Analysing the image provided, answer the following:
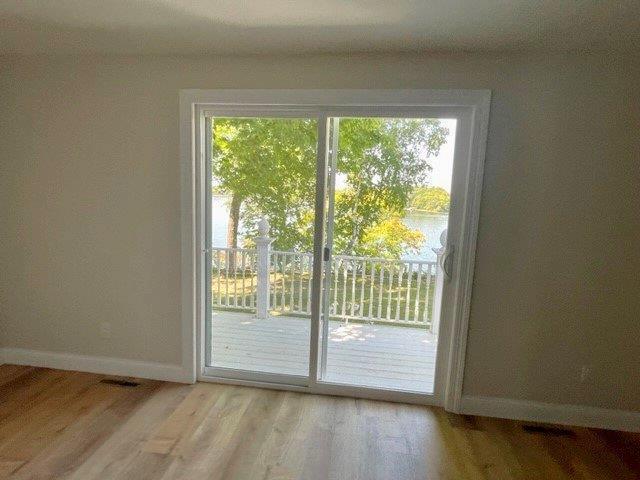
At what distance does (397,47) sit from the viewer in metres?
2.15

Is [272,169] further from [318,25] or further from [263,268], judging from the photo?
[318,25]

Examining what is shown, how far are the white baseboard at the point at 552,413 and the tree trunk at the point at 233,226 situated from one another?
6.16ft

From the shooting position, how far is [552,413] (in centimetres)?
243

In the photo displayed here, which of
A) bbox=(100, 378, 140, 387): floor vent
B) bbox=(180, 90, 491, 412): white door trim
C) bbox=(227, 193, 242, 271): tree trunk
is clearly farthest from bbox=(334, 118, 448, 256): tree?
bbox=(100, 378, 140, 387): floor vent

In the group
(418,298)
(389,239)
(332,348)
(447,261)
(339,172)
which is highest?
(339,172)

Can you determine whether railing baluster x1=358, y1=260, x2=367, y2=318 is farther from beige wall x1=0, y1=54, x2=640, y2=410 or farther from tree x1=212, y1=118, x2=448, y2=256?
beige wall x1=0, y1=54, x2=640, y2=410

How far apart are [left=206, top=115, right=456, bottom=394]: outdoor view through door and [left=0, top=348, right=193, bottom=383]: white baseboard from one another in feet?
0.95

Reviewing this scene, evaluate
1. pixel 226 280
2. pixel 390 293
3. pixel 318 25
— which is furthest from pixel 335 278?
pixel 318 25

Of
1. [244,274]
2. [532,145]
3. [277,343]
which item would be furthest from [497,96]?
[277,343]

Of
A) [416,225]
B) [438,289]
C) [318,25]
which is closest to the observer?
[318,25]

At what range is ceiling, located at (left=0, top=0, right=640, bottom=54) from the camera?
1.63 metres

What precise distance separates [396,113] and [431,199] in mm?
598

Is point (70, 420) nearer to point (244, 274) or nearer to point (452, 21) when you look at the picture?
point (244, 274)

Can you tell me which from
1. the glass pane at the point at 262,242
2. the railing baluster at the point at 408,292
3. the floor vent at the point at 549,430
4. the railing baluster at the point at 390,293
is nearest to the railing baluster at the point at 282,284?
the glass pane at the point at 262,242
